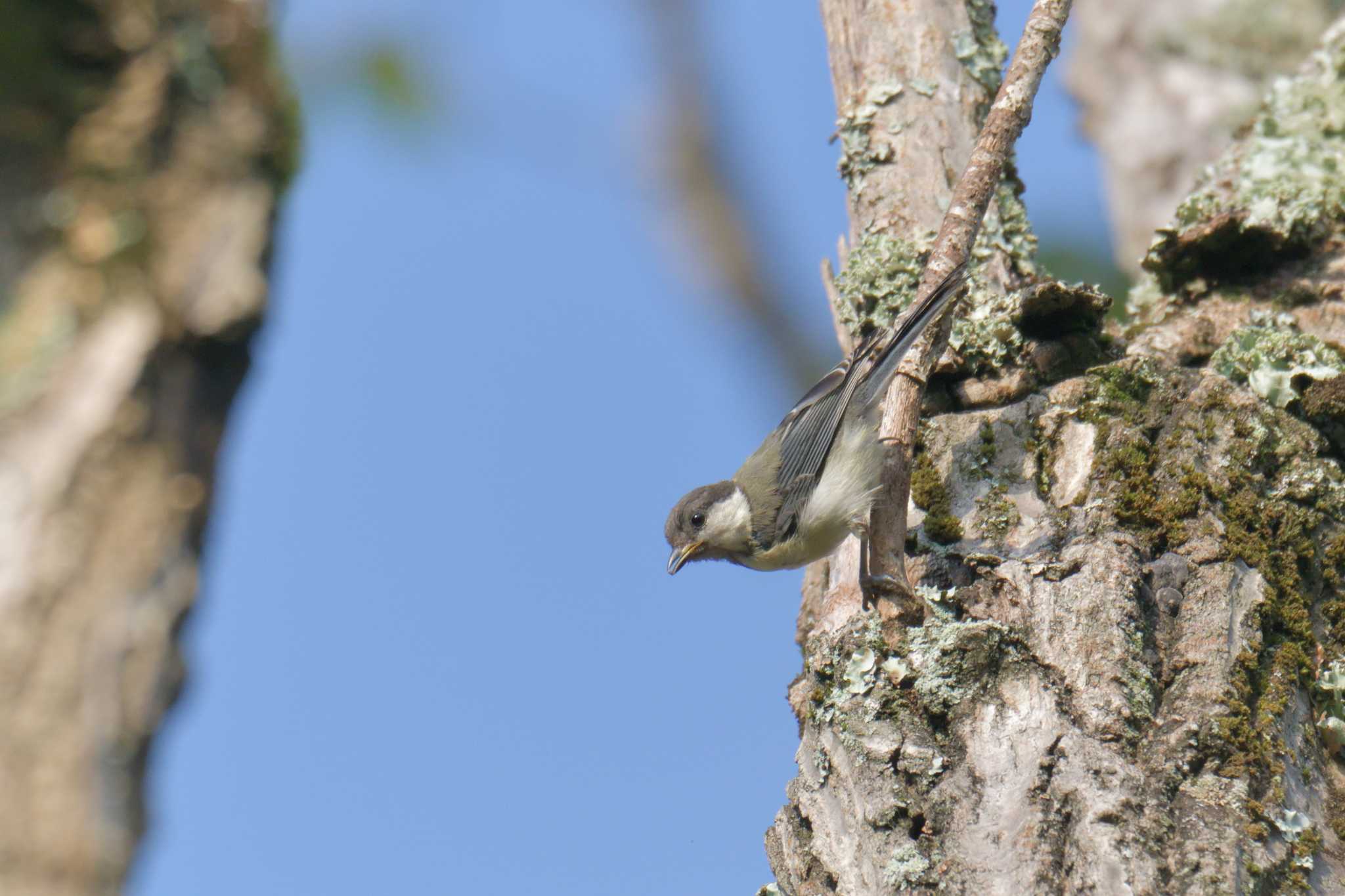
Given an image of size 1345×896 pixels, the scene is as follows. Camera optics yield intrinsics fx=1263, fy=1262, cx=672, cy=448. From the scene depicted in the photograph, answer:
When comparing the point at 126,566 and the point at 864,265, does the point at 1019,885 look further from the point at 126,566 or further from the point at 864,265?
the point at 864,265

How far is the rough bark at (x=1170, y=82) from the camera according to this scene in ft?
18.9

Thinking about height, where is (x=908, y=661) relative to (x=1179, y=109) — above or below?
below

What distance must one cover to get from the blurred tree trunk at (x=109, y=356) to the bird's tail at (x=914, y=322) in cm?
224

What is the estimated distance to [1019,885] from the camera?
2.22m

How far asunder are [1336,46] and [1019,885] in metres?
3.90

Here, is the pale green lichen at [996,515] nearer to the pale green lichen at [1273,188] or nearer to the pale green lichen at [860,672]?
the pale green lichen at [860,672]

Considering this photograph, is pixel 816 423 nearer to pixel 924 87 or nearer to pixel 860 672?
pixel 924 87

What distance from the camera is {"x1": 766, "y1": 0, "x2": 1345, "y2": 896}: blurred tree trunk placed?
236cm

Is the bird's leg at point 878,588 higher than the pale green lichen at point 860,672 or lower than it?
higher

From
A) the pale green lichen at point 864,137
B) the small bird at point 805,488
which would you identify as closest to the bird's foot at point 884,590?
the small bird at point 805,488

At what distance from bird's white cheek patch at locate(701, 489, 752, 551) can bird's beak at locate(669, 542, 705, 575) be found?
38 millimetres

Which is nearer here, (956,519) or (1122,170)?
(956,519)

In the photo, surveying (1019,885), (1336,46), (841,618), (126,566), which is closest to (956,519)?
(841,618)

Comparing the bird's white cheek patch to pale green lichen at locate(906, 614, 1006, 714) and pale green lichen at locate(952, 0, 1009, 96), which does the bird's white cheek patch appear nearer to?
pale green lichen at locate(952, 0, 1009, 96)
